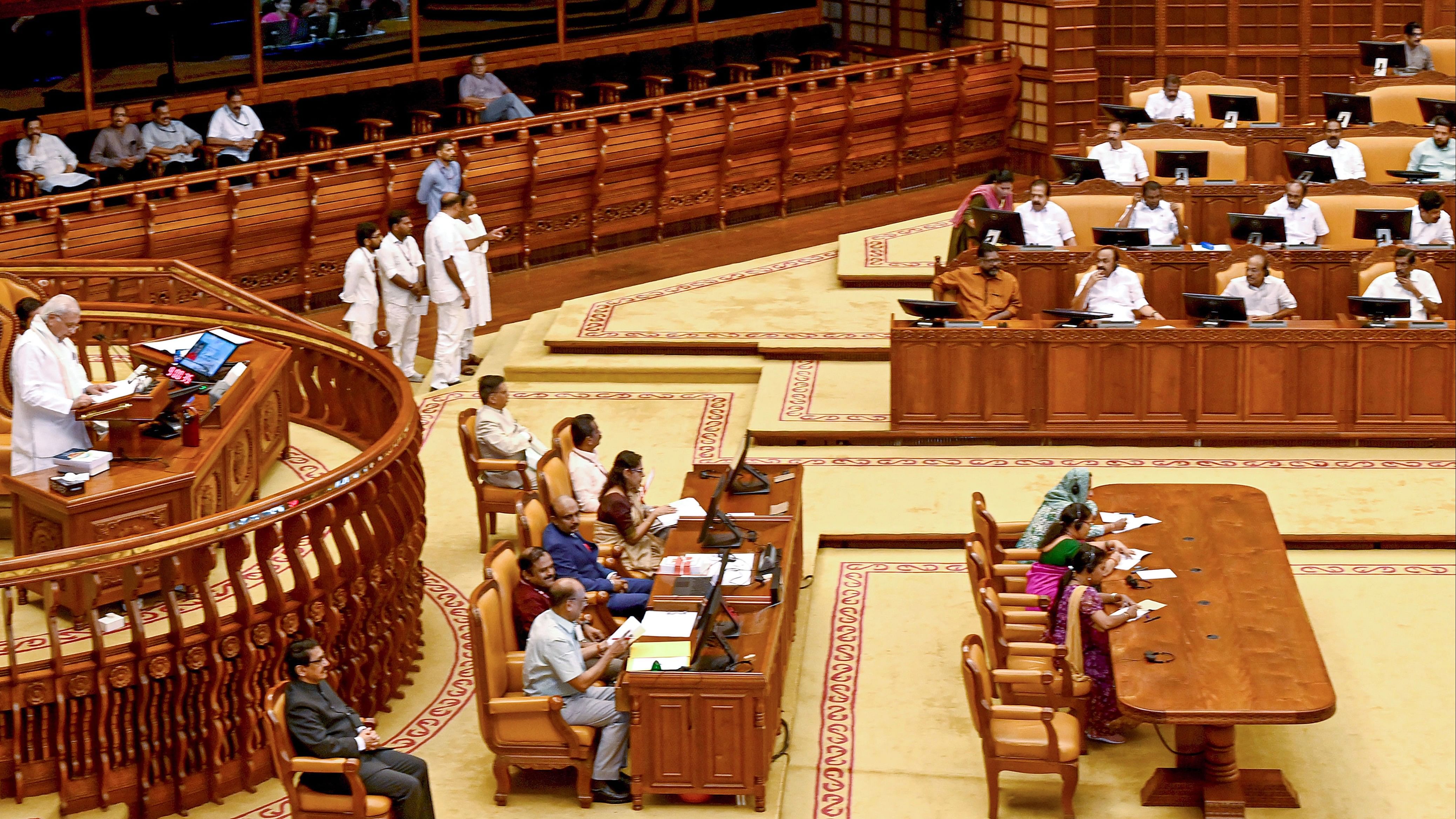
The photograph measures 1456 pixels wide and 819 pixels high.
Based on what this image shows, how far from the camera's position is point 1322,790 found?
7832mm

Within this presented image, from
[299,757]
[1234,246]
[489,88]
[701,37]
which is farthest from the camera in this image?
[701,37]

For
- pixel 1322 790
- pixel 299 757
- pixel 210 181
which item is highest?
pixel 210 181

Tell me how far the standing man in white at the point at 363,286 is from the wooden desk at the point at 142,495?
2494 mm

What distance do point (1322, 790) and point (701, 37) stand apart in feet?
39.7

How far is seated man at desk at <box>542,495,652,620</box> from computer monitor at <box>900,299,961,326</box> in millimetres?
3186

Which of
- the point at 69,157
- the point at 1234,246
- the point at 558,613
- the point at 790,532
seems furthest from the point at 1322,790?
the point at 69,157

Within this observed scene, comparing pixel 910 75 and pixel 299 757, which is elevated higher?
Result: pixel 910 75

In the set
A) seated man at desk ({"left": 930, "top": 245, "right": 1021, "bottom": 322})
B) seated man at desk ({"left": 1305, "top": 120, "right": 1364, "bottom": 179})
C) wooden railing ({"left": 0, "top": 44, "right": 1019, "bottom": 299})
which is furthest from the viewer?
seated man at desk ({"left": 1305, "top": 120, "right": 1364, "bottom": 179})

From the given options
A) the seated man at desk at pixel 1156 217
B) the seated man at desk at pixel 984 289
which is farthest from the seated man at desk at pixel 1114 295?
the seated man at desk at pixel 1156 217

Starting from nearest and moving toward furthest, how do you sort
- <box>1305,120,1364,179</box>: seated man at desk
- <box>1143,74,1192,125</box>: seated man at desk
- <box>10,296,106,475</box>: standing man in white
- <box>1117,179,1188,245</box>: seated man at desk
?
<box>10,296,106,475</box>: standing man in white < <box>1117,179,1188,245</box>: seated man at desk < <box>1305,120,1364,179</box>: seated man at desk < <box>1143,74,1192,125</box>: seated man at desk

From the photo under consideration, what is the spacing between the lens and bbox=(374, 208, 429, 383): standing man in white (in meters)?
12.0

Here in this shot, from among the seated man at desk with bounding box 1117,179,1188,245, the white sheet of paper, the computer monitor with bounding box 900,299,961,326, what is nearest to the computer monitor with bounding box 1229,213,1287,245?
the seated man at desk with bounding box 1117,179,1188,245

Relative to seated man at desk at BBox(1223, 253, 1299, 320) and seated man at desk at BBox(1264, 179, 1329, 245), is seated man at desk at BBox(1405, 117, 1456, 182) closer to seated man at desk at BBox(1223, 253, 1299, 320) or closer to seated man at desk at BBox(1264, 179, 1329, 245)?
seated man at desk at BBox(1264, 179, 1329, 245)

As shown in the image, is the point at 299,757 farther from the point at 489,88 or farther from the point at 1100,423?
the point at 489,88
